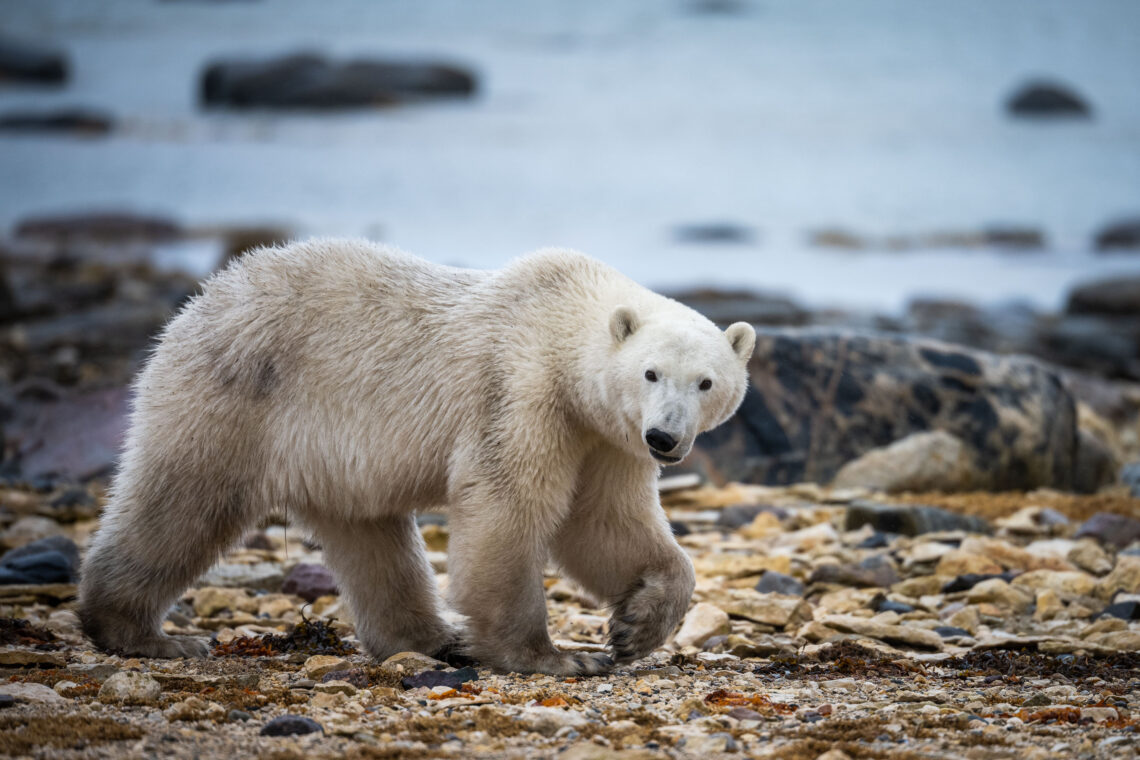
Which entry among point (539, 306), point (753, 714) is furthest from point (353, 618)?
point (753, 714)

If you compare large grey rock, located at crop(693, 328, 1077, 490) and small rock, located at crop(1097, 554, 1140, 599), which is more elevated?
large grey rock, located at crop(693, 328, 1077, 490)

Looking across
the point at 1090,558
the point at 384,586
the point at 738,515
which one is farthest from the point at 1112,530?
the point at 384,586

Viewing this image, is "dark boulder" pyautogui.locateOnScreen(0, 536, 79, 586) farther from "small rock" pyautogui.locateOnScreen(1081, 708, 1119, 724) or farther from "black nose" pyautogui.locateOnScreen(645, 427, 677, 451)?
"small rock" pyautogui.locateOnScreen(1081, 708, 1119, 724)

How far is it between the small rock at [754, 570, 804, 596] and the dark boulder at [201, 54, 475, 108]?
68.4 ft

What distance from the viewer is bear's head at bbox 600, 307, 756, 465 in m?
4.41

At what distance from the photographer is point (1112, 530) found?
7.26m

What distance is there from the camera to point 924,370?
30.5ft

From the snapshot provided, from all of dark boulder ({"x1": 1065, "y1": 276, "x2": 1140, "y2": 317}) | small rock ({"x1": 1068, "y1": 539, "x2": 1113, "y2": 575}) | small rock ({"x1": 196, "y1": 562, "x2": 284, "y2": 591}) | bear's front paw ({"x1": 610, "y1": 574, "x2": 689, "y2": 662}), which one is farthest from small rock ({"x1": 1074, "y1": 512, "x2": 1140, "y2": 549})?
dark boulder ({"x1": 1065, "y1": 276, "x2": 1140, "y2": 317})

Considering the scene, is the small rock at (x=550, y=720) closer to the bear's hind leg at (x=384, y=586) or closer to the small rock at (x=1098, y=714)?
the bear's hind leg at (x=384, y=586)

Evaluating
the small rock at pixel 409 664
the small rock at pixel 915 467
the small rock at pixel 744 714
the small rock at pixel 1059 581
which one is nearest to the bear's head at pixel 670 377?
the small rock at pixel 744 714

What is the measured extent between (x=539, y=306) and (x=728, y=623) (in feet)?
6.00

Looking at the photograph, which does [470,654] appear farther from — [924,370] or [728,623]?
[924,370]

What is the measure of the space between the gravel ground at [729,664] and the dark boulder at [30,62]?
19.7 meters

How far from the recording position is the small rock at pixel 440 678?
14.8ft
